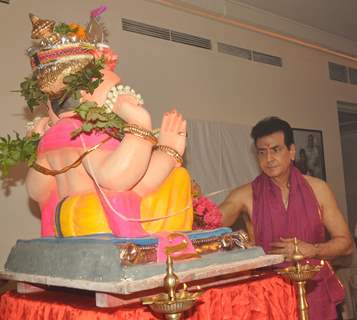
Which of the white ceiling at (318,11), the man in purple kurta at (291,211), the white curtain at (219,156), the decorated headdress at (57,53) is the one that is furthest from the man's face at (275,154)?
the white ceiling at (318,11)

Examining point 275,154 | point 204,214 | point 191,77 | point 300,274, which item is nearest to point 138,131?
point 204,214

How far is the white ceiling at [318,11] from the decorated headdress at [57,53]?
93.9 inches

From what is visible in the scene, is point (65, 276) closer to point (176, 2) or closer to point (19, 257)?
point (19, 257)

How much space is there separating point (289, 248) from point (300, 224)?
0.45 m

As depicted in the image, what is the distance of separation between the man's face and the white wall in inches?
31.4

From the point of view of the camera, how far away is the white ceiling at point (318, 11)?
374 centimetres

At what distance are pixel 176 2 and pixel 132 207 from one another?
2.29 meters

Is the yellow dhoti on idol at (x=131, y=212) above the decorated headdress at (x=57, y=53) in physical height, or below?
below

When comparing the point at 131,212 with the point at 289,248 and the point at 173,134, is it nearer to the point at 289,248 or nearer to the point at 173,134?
the point at 173,134

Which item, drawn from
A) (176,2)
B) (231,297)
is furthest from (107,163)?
(176,2)

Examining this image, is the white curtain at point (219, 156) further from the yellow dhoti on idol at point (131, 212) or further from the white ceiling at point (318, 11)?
the yellow dhoti on idol at point (131, 212)

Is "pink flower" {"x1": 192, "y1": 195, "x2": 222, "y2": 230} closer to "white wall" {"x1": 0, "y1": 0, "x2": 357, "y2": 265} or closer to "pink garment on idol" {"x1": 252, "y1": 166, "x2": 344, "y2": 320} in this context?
"pink garment on idol" {"x1": 252, "y1": 166, "x2": 344, "y2": 320}

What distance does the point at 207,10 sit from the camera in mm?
3469

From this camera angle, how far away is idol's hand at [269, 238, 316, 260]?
6.66ft
